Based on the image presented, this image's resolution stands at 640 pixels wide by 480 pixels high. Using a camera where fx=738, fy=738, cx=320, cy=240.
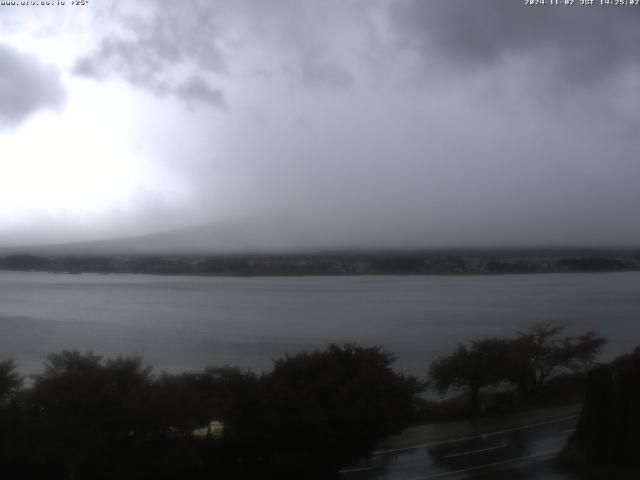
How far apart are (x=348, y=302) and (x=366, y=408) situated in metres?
26.1

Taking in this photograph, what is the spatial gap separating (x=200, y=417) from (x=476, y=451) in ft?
13.9

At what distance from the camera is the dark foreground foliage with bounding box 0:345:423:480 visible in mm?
9109

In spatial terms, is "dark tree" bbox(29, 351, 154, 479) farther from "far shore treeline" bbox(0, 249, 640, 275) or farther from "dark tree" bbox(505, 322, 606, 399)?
A: "far shore treeline" bbox(0, 249, 640, 275)

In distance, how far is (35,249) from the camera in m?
34.5

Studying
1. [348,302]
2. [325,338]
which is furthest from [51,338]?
[348,302]

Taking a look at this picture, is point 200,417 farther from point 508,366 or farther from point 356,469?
point 508,366

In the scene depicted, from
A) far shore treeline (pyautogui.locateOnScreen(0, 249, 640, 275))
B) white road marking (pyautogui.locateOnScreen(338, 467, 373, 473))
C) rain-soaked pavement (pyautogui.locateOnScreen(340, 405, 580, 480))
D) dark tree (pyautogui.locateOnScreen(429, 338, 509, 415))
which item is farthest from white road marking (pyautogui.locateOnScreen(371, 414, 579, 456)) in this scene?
far shore treeline (pyautogui.locateOnScreen(0, 249, 640, 275))

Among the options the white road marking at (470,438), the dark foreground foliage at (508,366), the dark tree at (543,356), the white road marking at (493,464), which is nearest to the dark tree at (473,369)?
the dark foreground foliage at (508,366)

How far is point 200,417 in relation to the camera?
990 centimetres

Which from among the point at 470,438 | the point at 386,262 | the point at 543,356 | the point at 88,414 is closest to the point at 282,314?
the point at 386,262

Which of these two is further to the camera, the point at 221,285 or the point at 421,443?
the point at 221,285

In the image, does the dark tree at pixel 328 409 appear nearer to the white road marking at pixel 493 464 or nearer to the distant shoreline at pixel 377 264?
the white road marking at pixel 493 464

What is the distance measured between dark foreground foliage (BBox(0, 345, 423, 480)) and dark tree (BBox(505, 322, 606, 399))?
6.49m

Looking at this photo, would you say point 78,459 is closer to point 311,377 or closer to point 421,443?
point 311,377
